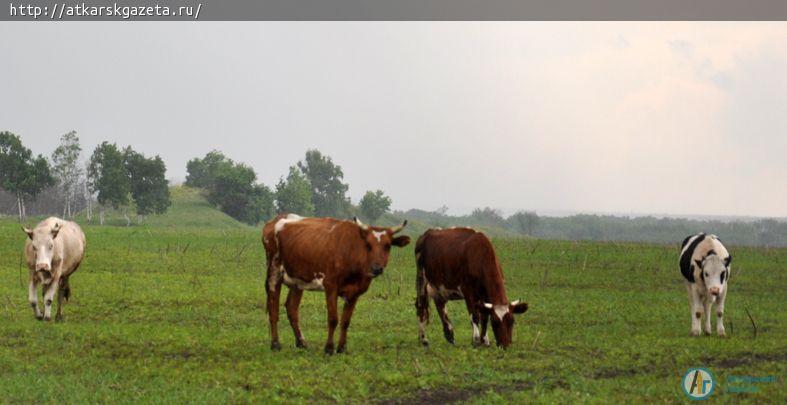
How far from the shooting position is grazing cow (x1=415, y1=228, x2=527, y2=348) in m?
16.6

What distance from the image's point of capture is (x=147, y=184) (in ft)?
378

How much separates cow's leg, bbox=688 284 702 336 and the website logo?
5.52 meters

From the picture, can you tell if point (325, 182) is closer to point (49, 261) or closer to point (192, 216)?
point (192, 216)

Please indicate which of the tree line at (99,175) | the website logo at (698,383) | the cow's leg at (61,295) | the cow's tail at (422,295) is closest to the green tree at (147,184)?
the tree line at (99,175)

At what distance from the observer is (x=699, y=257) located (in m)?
20.0

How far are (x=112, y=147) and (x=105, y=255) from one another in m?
78.1

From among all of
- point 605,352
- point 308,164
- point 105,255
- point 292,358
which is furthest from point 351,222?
point 308,164

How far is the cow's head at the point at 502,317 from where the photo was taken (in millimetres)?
16406

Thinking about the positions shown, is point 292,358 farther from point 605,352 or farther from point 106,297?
point 106,297

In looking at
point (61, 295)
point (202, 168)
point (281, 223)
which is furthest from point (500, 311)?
point (202, 168)

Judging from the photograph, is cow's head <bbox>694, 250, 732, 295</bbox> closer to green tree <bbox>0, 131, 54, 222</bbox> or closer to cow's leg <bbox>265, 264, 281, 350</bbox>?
cow's leg <bbox>265, 264, 281, 350</bbox>

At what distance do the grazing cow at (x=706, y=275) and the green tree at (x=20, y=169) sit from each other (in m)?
98.1

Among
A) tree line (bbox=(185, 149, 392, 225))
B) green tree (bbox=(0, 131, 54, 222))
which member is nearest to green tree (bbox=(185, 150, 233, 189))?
tree line (bbox=(185, 149, 392, 225))

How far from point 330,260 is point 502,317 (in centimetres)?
384
